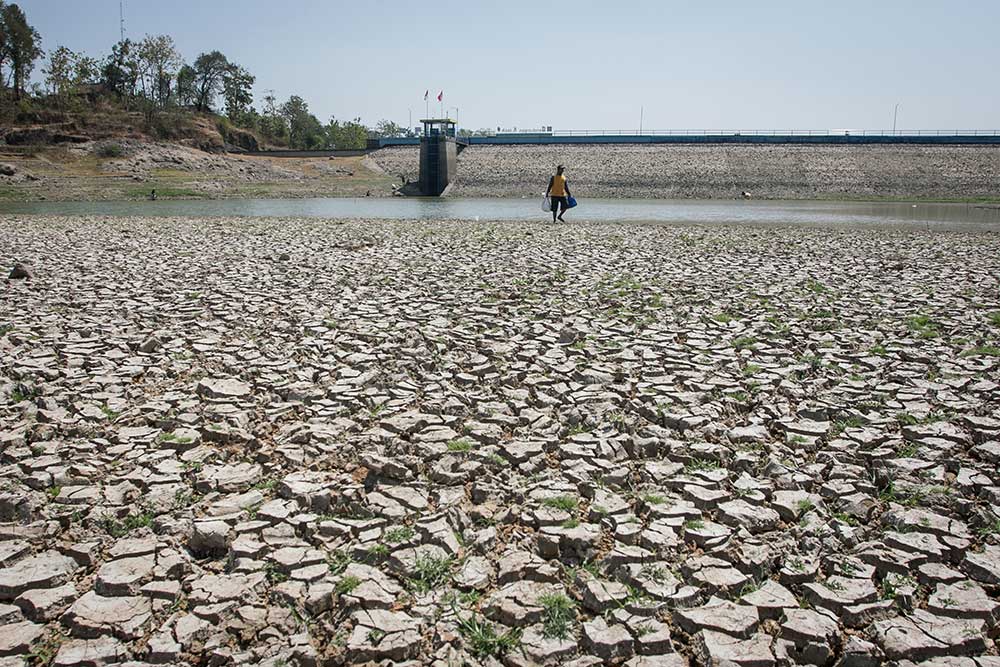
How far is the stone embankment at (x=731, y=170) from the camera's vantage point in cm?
6731

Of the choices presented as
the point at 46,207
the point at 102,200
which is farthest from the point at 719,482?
the point at 102,200

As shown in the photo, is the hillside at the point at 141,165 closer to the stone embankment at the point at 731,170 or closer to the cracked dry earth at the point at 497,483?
the stone embankment at the point at 731,170

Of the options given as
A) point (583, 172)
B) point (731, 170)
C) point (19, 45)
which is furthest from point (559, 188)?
point (19, 45)

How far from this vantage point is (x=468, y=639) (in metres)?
3.39

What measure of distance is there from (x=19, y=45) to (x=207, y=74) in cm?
2796

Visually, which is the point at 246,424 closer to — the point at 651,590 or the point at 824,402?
the point at 651,590

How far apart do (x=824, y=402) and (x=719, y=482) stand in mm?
2239

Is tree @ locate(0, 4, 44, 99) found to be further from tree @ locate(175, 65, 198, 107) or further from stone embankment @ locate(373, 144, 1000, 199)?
stone embankment @ locate(373, 144, 1000, 199)

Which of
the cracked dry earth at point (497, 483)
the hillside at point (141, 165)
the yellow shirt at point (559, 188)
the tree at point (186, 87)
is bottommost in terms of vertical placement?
the cracked dry earth at point (497, 483)

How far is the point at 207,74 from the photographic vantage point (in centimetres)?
11419

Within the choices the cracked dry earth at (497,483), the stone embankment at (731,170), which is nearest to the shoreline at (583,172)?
the stone embankment at (731,170)

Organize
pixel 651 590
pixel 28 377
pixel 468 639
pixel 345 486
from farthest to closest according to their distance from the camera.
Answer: pixel 28 377
pixel 345 486
pixel 651 590
pixel 468 639

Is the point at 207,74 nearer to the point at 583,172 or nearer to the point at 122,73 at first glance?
the point at 122,73

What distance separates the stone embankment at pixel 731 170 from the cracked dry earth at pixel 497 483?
58.2 m
